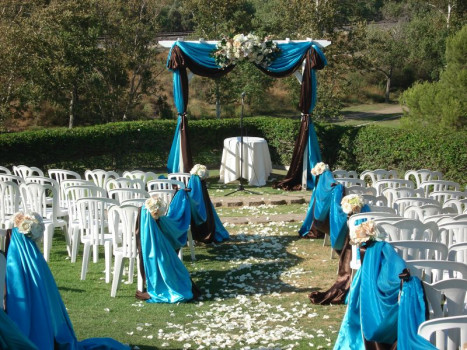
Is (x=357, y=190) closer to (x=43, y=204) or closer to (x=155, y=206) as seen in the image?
(x=155, y=206)

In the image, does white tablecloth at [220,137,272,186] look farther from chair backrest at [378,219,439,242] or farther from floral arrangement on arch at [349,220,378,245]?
floral arrangement on arch at [349,220,378,245]

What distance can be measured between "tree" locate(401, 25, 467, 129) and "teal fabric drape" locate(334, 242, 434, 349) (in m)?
11.0

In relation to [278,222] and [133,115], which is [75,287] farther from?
[133,115]

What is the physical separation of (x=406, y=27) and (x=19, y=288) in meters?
30.3

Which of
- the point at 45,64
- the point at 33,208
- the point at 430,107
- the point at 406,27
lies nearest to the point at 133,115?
the point at 45,64

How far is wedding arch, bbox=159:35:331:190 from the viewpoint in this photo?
12398 mm

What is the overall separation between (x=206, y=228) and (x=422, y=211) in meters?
2.97

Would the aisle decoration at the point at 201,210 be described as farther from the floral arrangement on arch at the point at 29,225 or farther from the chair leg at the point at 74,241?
the floral arrangement on arch at the point at 29,225

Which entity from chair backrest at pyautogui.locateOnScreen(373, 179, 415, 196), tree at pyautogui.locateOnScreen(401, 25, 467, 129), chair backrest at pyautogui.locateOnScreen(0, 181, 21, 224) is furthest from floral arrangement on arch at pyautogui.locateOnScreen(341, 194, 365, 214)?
tree at pyautogui.locateOnScreen(401, 25, 467, 129)

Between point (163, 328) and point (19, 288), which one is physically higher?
point (19, 288)

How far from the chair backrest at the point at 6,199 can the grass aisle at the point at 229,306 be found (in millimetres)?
744

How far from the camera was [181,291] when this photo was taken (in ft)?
21.2

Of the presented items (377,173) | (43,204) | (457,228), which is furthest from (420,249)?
(43,204)

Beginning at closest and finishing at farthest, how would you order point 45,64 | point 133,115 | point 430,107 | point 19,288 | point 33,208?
1. point 19,288
2. point 33,208
3. point 430,107
4. point 45,64
5. point 133,115
